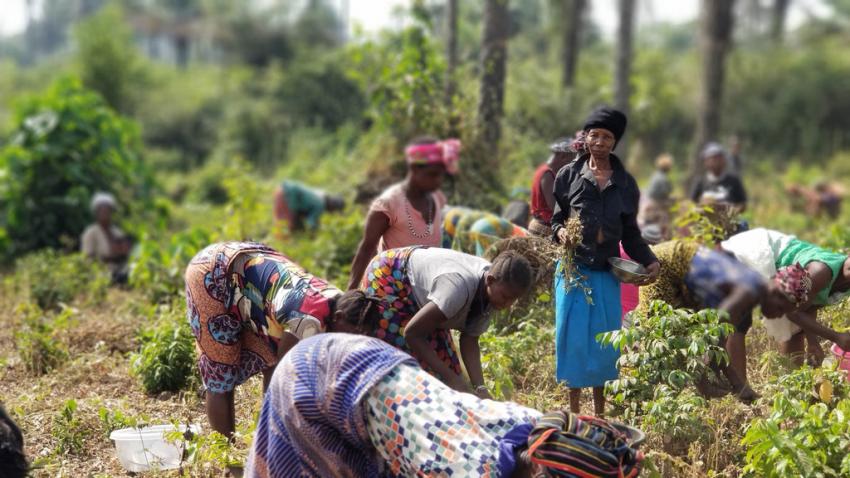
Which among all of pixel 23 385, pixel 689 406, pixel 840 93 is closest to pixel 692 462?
pixel 689 406

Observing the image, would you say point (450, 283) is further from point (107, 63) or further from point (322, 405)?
point (107, 63)

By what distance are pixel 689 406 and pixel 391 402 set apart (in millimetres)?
1680

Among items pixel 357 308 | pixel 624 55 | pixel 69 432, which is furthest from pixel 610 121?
pixel 624 55

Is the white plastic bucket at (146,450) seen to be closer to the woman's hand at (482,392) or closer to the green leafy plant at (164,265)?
the woman's hand at (482,392)

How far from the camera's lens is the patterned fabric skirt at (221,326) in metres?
4.30

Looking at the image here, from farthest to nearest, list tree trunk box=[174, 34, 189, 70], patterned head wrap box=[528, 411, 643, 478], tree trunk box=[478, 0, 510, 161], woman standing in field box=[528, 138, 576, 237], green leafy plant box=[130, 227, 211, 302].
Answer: tree trunk box=[174, 34, 189, 70] → tree trunk box=[478, 0, 510, 161] → green leafy plant box=[130, 227, 211, 302] → woman standing in field box=[528, 138, 576, 237] → patterned head wrap box=[528, 411, 643, 478]

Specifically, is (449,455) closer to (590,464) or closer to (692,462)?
(590,464)

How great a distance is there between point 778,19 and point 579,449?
29.0 metres

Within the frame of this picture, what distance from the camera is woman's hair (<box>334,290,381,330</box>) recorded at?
3781 mm

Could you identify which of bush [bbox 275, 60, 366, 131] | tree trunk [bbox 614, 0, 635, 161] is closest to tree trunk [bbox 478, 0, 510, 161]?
tree trunk [bbox 614, 0, 635, 161]

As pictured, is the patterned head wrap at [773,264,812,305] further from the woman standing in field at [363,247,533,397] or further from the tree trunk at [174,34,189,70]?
the tree trunk at [174,34,189,70]

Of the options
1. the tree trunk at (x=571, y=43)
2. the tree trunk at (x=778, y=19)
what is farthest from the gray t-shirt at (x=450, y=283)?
the tree trunk at (x=778, y=19)

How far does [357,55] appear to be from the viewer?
1039 centimetres

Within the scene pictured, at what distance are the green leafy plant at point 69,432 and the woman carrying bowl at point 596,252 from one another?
2621mm
